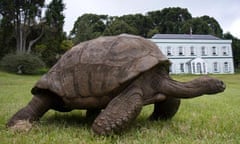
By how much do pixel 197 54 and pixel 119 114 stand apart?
40.7m

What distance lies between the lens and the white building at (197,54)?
40500 mm

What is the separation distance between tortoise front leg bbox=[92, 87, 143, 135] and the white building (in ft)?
122

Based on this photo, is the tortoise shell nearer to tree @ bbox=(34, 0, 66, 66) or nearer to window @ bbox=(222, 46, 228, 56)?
tree @ bbox=(34, 0, 66, 66)

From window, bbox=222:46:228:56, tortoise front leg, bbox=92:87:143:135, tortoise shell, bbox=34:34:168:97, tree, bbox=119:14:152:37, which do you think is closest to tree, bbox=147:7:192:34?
tree, bbox=119:14:152:37

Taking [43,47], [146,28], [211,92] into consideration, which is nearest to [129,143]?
[211,92]

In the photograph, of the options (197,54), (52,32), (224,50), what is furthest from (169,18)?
(52,32)

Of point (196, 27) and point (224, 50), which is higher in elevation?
point (196, 27)

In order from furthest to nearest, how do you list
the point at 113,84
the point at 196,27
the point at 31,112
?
the point at 196,27, the point at 31,112, the point at 113,84

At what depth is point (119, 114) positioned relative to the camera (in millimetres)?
2805

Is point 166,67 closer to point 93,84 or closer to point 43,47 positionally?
point 93,84

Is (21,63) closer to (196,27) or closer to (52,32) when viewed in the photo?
(52,32)

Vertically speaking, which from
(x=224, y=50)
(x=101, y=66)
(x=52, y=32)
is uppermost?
(x=52, y=32)

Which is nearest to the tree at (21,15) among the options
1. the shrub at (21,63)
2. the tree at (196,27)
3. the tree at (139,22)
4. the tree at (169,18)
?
the shrub at (21,63)

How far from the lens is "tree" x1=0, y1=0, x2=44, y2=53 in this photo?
31.7 metres
